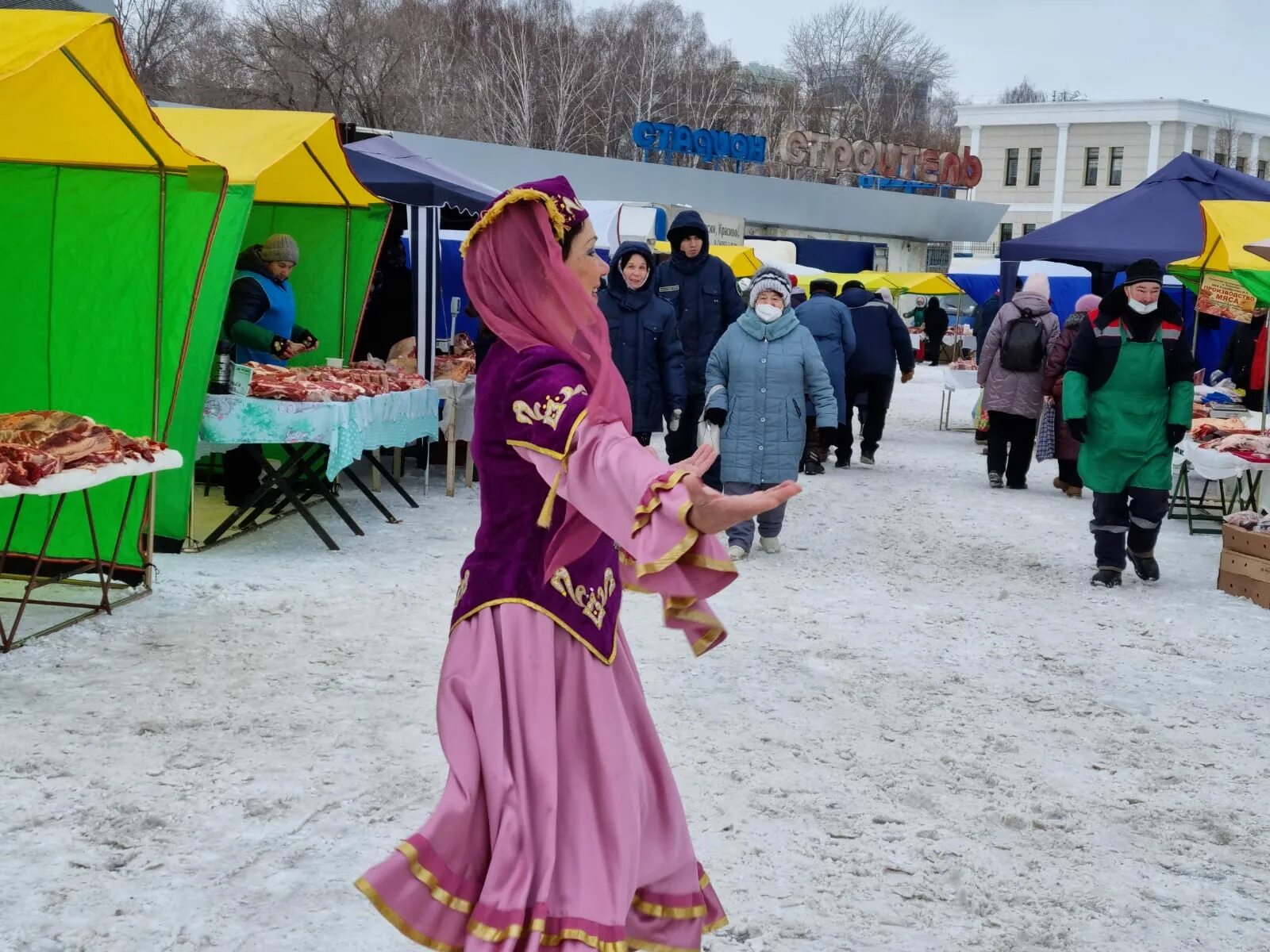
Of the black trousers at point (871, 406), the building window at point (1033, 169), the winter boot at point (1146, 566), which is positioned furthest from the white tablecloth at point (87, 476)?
the building window at point (1033, 169)

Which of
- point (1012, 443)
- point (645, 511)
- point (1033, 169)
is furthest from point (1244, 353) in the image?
point (1033, 169)

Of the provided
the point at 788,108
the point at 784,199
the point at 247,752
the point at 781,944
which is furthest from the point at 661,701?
the point at 788,108

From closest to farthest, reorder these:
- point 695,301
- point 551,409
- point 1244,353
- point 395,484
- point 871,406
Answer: point 551,409 < point 395,484 < point 695,301 < point 1244,353 < point 871,406

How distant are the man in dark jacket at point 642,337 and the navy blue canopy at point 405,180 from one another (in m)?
1.52

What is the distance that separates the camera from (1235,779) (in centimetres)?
481

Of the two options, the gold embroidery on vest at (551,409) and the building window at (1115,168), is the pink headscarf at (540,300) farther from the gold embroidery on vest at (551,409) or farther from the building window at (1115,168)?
the building window at (1115,168)

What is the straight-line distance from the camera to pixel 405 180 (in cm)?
1026

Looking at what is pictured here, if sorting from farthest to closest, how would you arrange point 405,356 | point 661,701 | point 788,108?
point 788,108 < point 405,356 < point 661,701

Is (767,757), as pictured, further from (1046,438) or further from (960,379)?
(960,379)

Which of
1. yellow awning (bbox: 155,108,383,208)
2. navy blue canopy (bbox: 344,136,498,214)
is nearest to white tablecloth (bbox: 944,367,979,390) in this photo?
navy blue canopy (bbox: 344,136,498,214)

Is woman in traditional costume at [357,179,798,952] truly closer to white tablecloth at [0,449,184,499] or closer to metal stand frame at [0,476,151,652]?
white tablecloth at [0,449,184,499]

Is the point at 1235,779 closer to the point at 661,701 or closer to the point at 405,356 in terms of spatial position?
the point at 661,701

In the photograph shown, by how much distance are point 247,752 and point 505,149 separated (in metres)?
28.7

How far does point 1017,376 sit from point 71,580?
794 centimetres
